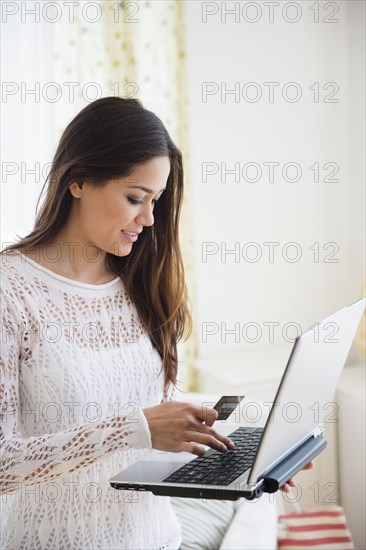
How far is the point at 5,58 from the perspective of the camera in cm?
231

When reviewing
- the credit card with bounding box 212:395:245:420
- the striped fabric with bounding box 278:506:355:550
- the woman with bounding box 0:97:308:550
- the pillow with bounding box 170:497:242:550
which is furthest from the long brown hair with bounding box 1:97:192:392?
the striped fabric with bounding box 278:506:355:550

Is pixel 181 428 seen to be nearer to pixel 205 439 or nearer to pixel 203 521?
pixel 205 439

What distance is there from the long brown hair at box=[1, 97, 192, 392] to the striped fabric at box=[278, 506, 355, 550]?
1191 mm

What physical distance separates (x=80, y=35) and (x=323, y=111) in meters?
1.09

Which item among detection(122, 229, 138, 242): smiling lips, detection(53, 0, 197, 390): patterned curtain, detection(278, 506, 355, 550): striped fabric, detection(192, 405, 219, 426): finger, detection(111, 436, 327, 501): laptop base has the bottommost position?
detection(278, 506, 355, 550): striped fabric

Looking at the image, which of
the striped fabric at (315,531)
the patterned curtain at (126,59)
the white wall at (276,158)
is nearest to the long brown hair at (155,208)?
the patterned curtain at (126,59)

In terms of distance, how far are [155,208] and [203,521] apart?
1.05 meters

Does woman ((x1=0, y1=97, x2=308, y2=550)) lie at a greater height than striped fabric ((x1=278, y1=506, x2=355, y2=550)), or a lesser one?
greater

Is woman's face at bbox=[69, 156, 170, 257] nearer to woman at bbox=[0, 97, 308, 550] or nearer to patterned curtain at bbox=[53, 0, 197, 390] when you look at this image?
woman at bbox=[0, 97, 308, 550]

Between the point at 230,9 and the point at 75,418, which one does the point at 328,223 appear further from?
the point at 75,418

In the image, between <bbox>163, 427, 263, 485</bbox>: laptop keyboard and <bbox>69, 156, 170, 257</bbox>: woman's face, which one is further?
<bbox>69, 156, 170, 257</bbox>: woman's face

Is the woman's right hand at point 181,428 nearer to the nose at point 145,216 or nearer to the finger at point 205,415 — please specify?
the finger at point 205,415

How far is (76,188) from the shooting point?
1252 mm

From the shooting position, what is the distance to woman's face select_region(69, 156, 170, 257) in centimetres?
123
